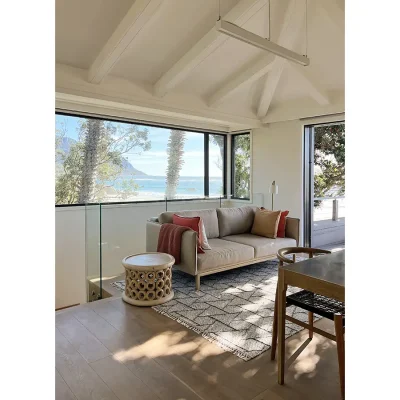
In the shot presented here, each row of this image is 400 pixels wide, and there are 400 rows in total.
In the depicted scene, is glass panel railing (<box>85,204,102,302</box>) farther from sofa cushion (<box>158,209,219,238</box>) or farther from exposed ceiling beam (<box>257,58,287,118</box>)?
exposed ceiling beam (<box>257,58,287,118</box>)

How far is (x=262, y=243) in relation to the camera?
4.59m

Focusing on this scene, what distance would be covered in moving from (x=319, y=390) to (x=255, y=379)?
1.28 feet

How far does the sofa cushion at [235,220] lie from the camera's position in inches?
196

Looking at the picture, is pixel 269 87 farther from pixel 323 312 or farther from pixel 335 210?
pixel 323 312

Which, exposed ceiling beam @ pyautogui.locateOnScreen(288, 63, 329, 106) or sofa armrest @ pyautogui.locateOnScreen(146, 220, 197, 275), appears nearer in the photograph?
sofa armrest @ pyautogui.locateOnScreen(146, 220, 197, 275)

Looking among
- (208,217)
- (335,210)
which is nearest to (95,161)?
(208,217)

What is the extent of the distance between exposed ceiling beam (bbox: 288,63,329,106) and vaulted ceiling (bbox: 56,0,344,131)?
1 centimetres

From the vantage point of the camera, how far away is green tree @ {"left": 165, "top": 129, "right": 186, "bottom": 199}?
20.3 ft

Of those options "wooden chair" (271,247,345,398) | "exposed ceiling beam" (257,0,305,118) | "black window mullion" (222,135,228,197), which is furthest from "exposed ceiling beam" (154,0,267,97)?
"wooden chair" (271,247,345,398)

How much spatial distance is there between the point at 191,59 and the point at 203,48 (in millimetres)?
237
